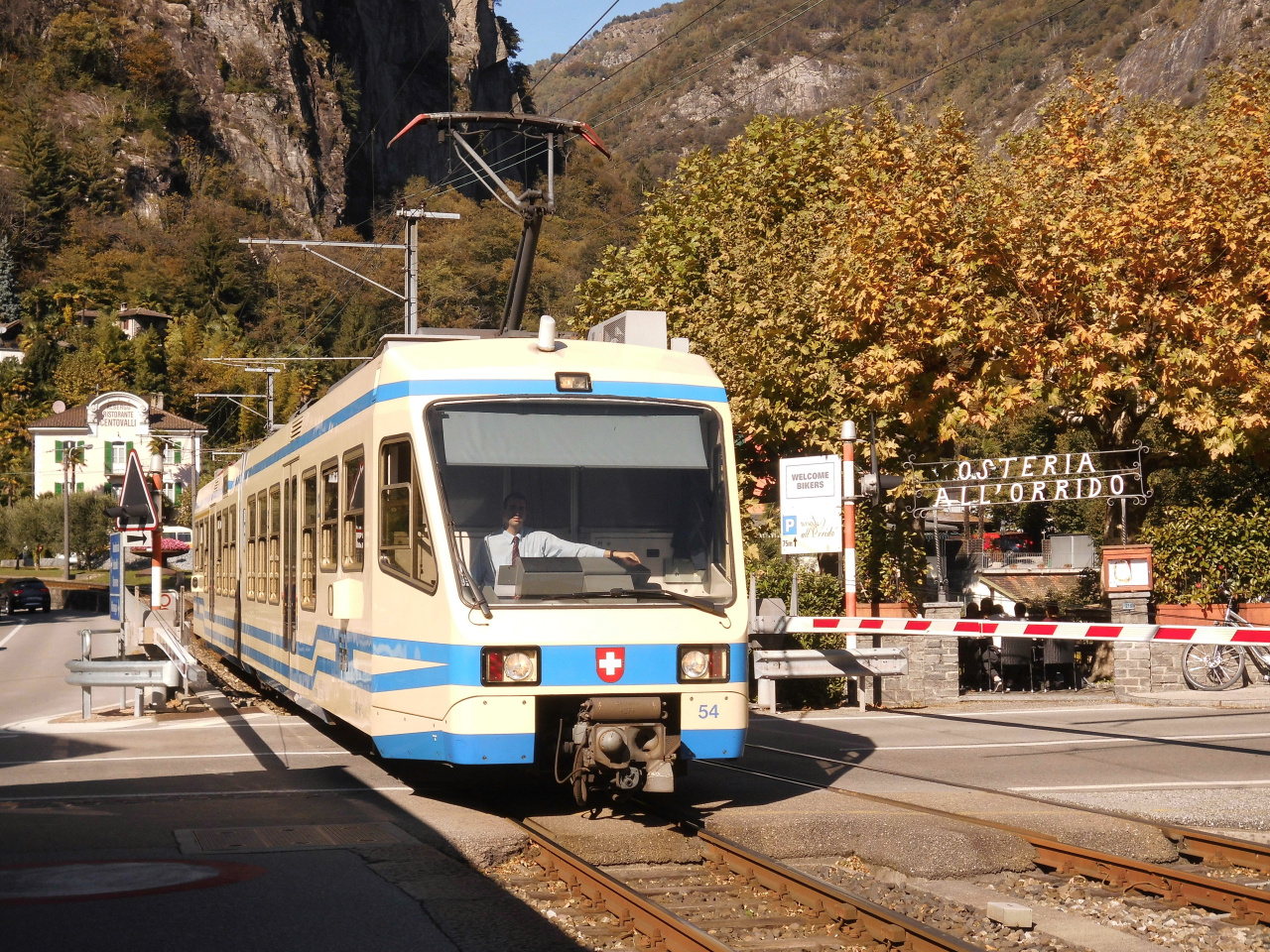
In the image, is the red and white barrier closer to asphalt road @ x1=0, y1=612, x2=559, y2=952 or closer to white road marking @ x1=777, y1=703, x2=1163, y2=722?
white road marking @ x1=777, y1=703, x2=1163, y2=722

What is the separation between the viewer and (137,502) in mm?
17016

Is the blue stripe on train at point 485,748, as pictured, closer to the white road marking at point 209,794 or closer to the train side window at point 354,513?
the train side window at point 354,513

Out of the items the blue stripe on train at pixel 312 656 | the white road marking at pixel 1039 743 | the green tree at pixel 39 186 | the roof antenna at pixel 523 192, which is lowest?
the white road marking at pixel 1039 743

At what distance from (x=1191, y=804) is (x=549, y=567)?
15.7ft

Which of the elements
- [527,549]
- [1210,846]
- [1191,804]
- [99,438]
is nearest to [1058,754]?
[1191,804]

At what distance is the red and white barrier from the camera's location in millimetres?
11008

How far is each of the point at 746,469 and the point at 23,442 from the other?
313 ft

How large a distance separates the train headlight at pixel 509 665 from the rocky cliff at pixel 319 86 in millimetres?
133091

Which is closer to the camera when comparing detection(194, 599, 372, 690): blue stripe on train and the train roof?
the train roof

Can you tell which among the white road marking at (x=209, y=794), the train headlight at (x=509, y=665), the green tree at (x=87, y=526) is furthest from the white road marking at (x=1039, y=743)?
the green tree at (x=87, y=526)

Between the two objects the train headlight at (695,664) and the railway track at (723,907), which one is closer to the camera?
the railway track at (723,907)

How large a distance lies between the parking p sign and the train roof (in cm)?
762

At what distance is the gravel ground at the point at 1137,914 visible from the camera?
674 centimetres

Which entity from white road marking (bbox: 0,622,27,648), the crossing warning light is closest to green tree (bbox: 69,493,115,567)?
white road marking (bbox: 0,622,27,648)
